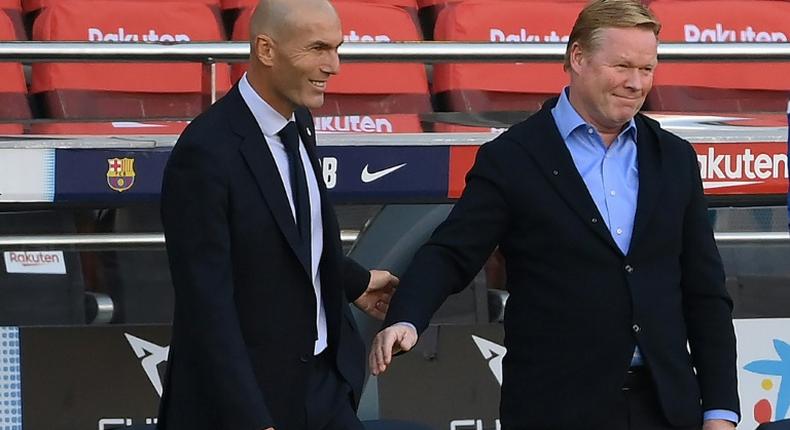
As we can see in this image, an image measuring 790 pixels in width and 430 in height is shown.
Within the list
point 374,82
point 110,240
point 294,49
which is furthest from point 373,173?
point 374,82

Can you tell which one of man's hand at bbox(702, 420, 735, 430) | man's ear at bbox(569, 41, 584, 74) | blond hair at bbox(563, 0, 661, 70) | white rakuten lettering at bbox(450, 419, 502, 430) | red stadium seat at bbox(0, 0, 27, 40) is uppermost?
blond hair at bbox(563, 0, 661, 70)

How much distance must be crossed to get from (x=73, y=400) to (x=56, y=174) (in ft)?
2.62

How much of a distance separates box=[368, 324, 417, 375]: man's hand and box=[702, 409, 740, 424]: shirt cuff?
0.59 metres

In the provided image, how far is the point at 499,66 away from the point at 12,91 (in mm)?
1833

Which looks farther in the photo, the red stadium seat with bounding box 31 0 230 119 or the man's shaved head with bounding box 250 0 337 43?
the red stadium seat with bounding box 31 0 230 119

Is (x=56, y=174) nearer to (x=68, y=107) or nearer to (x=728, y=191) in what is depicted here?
(x=68, y=107)

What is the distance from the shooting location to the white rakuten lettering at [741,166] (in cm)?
416

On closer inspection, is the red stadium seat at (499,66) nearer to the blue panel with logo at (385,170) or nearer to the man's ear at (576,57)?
the blue panel with logo at (385,170)

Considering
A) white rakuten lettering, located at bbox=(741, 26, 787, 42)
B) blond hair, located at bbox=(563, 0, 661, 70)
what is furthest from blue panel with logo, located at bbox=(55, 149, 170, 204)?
white rakuten lettering, located at bbox=(741, 26, 787, 42)

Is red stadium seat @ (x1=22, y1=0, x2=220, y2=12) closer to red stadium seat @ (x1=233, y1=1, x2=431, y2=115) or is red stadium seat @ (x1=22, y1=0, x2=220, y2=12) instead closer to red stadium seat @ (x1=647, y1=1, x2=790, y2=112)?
red stadium seat @ (x1=233, y1=1, x2=431, y2=115)

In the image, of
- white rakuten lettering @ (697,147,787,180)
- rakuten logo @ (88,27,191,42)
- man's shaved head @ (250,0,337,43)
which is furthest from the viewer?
rakuten logo @ (88,27,191,42)

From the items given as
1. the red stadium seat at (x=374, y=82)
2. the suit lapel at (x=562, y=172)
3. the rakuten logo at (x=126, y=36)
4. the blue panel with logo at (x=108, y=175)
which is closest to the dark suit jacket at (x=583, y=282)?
the suit lapel at (x=562, y=172)

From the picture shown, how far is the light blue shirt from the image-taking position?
9.40ft

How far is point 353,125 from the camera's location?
15.2ft
